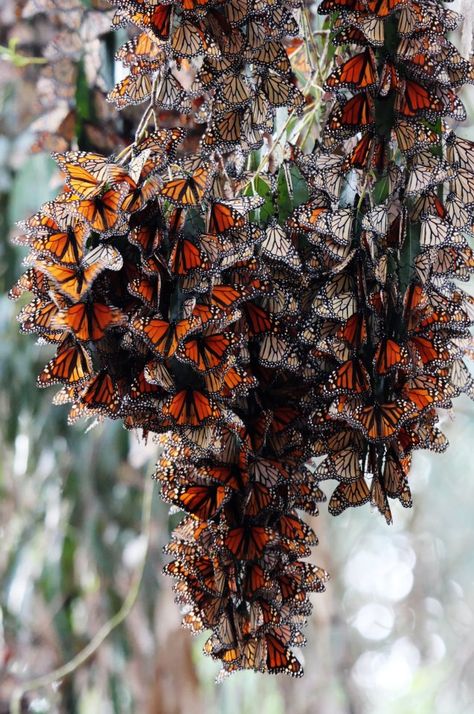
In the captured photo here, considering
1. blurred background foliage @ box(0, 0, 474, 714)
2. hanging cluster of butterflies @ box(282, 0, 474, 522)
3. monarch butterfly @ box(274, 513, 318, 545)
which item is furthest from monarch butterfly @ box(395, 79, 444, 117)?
blurred background foliage @ box(0, 0, 474, 714)

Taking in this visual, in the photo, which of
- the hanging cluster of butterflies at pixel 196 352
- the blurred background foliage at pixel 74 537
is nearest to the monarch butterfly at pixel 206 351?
the hanging cluster of butterflies at pixel 196 352

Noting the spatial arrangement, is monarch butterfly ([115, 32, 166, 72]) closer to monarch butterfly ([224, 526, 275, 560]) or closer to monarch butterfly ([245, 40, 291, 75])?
monarch butterfly ([245, 40, 291, 75])

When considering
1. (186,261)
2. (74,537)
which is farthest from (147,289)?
(74,537)

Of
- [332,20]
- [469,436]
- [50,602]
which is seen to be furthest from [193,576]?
[469,436]

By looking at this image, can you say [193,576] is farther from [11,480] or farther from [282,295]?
[11,480]

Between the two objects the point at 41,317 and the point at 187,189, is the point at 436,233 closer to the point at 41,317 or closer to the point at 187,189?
the point at 187,189

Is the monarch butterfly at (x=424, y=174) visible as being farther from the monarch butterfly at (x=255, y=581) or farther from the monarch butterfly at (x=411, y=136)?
the monarch butterfly at (x=255, y=581)

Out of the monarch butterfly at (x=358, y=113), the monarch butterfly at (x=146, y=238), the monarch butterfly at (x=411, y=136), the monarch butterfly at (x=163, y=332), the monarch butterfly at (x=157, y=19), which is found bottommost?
the monarch butterfly at (x=163, y=332)
